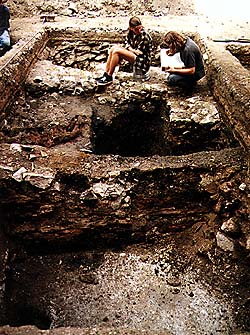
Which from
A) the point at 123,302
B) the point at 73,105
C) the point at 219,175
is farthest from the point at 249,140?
the point at 73,105

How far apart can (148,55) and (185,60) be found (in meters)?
0.85

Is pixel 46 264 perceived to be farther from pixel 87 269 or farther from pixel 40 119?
pixel 40 119

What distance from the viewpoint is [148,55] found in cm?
618

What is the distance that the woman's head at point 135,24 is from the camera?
574 centimetres

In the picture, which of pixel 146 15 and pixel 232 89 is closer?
pixel 232 89

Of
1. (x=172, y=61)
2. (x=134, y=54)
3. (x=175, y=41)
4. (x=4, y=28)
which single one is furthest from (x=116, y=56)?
(x=4, y=28)

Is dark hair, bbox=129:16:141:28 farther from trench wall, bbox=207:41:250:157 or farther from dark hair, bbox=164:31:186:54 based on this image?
trench wall, bbox=207:41:250:157

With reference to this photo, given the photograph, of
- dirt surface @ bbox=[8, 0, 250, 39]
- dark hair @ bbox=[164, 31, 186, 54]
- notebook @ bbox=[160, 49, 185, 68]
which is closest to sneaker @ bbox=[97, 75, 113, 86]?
notebook @ bbox=[160, 49, 185, 68]

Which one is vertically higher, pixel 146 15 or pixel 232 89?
pixel 232 89

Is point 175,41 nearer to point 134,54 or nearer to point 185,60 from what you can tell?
point 185,60

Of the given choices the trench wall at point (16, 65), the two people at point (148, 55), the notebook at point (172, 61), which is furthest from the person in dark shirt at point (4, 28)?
the notebook at point (172, 61)

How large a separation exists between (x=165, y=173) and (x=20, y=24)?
19.6ft

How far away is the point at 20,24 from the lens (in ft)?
27.4

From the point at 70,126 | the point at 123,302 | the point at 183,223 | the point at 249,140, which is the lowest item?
the point at 123,302
